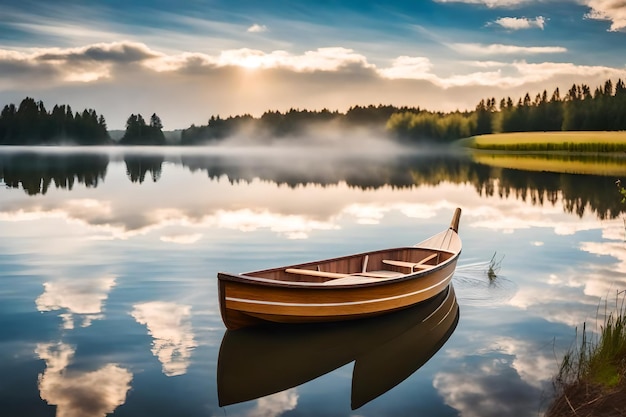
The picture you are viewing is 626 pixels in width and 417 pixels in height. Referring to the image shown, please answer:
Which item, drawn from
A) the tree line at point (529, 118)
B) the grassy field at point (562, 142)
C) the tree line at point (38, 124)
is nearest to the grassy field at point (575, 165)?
the grassy field at point (562, 142)

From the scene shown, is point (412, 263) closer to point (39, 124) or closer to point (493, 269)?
point (493, 269)

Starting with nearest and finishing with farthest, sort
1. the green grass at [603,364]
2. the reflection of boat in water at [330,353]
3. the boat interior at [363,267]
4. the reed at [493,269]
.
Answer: the green grass at [603,364] < the reflection of boat in water at [330,353] < the boat interior at [363,267] < the reed at [493,269]

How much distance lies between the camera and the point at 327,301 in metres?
11.9

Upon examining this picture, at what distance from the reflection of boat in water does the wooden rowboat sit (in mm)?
267

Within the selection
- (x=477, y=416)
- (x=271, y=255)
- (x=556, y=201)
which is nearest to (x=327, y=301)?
(x=477, y=416)

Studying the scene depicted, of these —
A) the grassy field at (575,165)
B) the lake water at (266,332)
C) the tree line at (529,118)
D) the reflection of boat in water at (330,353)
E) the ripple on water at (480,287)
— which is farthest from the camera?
the tree line at (529,118)

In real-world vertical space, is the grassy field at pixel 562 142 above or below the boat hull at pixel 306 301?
above

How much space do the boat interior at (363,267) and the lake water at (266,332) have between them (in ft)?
3.40

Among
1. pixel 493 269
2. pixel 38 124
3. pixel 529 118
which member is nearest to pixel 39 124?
pixel 38 124

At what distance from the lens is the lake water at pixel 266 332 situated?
970 centimetres

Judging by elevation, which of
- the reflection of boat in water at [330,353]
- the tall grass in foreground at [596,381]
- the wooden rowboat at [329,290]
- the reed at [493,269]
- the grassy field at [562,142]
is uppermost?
the grassy field at [562,142]

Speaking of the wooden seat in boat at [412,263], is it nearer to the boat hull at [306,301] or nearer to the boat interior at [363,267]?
the boat interior at [363,267]

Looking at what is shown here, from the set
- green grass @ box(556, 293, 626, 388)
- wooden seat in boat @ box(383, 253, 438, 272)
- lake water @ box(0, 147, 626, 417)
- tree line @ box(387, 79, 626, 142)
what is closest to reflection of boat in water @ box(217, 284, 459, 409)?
lake water @ box(0, 147, 626, 417)

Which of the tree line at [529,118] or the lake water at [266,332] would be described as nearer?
the lake water at [266,332]
